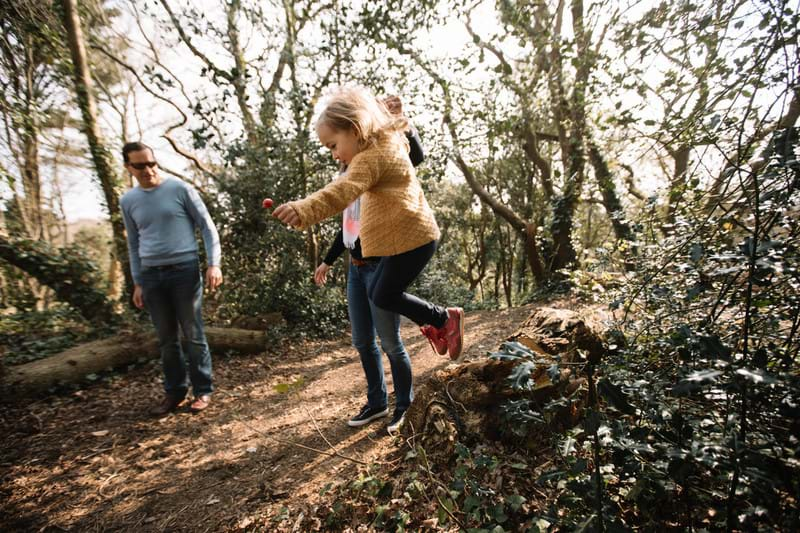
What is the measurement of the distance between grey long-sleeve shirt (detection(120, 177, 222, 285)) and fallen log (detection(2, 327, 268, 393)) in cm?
195

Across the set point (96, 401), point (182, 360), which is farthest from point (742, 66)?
point (96, 401)

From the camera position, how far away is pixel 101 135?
230 inches

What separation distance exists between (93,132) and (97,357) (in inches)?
151

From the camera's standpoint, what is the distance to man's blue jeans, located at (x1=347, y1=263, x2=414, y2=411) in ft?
7.79

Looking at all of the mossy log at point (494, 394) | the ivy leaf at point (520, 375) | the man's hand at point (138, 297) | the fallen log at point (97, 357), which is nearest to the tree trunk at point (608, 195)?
the mossy log at point (494, 394)

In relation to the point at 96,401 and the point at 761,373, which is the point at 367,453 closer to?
the point at 761,373

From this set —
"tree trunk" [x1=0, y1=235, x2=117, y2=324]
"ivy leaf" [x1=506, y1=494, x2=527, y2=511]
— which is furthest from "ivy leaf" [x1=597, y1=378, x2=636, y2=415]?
"tree trunk" [x1=0, y1=235, x2=117, y2=324]

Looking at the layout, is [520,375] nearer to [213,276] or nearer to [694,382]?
[694,382]

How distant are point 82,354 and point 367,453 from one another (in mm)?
3996

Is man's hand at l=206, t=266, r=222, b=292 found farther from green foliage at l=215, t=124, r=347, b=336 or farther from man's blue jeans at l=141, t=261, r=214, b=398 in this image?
green foliage at l=215, t=124, r=347, b=336

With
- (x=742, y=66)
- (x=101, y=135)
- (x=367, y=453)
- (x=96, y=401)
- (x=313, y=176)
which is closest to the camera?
(x=742, y=66)

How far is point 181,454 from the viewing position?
108 inches

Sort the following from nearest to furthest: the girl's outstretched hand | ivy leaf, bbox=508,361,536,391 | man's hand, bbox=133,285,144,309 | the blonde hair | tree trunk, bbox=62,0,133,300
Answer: ivy leaf, bbox=508,361,536,391
the girl's outstretched hand
the blonde hair
man's hand, bbox=133,285,144,309
tree trunk, bbox=62,0,133,300

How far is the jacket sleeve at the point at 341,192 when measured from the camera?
165 centimetres
